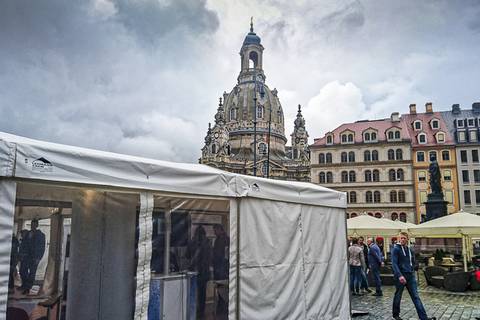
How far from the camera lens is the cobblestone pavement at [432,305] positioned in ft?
35.2

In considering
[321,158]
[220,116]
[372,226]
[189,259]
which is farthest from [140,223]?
[220,116]

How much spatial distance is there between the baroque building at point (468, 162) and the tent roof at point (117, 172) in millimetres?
56002

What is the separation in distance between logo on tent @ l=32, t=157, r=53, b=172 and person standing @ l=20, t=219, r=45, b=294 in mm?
1022

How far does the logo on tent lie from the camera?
16.0 feet

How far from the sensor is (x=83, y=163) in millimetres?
5363


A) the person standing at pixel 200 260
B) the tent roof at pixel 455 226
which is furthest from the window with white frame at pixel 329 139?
the person standing at pixel 200 260

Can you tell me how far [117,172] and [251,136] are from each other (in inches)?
3210

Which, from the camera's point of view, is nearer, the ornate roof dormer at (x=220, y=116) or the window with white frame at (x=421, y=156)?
the window with white frame at (x=421, y=156)

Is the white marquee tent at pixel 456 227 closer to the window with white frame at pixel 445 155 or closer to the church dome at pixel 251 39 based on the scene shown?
the window with white frame at pixel 445 155

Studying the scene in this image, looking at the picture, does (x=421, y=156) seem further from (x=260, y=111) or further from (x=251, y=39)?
(x=251, y=39)

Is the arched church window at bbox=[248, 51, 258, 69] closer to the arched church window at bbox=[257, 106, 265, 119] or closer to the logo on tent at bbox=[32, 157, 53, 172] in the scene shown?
the arched church window at bbox=[257, 106, 265, 119]

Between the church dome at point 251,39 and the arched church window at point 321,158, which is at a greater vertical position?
the church dome at point 251,39

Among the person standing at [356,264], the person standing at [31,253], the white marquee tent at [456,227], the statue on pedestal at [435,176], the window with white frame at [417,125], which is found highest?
the window with white frame at [417,125]

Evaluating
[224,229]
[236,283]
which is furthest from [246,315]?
[224,229]
